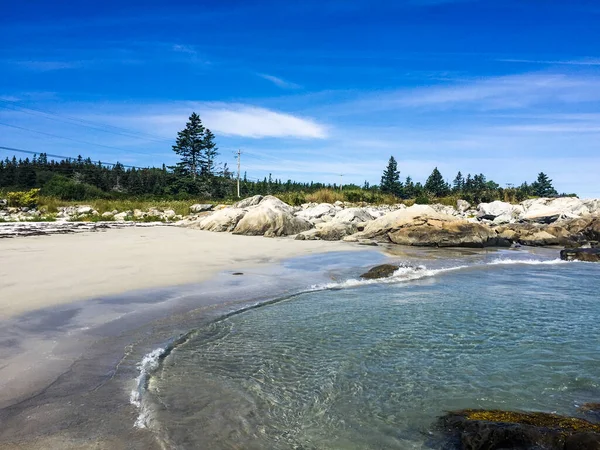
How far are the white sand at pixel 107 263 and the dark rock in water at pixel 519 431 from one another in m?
5.84

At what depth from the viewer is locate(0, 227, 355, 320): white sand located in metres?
7.31

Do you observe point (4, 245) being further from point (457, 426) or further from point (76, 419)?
point (457, 426)

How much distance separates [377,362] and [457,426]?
1526 millimetres

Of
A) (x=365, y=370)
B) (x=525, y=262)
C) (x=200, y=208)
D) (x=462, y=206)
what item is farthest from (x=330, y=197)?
(x=365, y=370)

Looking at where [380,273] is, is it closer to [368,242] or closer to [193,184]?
[368,242]

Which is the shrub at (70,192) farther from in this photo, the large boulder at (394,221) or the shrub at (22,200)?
the large boulder at (394,221)

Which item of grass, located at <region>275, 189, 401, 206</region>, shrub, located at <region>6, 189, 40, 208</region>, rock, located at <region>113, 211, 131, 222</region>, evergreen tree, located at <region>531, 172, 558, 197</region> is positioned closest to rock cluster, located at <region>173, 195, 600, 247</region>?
rock, located at <region>113, 211, 131, 222</region>

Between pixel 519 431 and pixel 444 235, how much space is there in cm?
1646

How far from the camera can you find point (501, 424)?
129 inches

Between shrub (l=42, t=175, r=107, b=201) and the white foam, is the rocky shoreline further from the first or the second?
shrub (l=42, t=175, r=107, b=201)

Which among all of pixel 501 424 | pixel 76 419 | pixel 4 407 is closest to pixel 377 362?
pixel 501 424

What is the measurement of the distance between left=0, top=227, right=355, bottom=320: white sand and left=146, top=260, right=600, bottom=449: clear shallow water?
2912mm

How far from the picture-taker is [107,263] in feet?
34.5

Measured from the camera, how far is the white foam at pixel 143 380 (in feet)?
11.0
